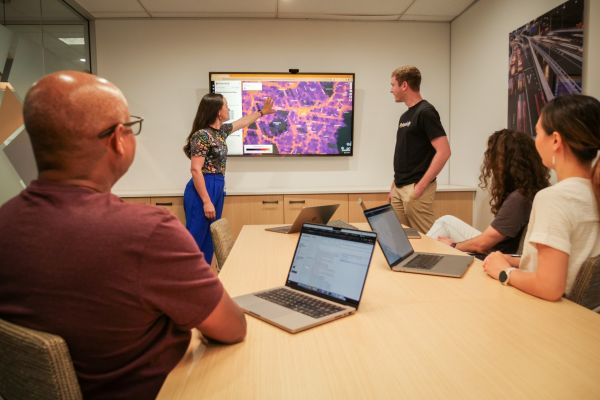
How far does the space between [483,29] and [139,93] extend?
3.35m

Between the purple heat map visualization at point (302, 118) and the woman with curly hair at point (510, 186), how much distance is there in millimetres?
2217

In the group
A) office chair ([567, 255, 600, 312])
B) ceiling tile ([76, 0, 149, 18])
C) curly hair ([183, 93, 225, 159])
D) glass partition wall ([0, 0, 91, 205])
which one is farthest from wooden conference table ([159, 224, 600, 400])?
ceiling tile ([76, 0, 149, 18])

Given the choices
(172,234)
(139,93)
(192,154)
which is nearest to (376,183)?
(192,154)

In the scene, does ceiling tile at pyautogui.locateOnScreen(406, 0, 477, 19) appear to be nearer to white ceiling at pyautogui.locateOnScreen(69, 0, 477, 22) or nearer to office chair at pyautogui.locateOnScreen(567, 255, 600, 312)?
white ceiling at pyautogui.locateOnScreen(69, 0, 477, 22)

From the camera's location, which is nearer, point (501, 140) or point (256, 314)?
point (256, 314)

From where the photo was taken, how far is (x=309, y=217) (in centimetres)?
241

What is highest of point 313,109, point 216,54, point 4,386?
point 216,54

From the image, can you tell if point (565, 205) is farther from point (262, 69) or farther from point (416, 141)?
point (262, 69)

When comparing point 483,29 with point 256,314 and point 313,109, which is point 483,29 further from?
point 256,314

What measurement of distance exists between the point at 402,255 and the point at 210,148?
202 cm

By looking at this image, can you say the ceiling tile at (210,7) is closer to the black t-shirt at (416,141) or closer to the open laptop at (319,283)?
the black t-shirt at (416,141)

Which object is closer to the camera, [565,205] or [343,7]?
[565,205]

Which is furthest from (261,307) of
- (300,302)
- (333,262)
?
(333,262)

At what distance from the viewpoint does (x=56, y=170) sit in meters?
0.86
